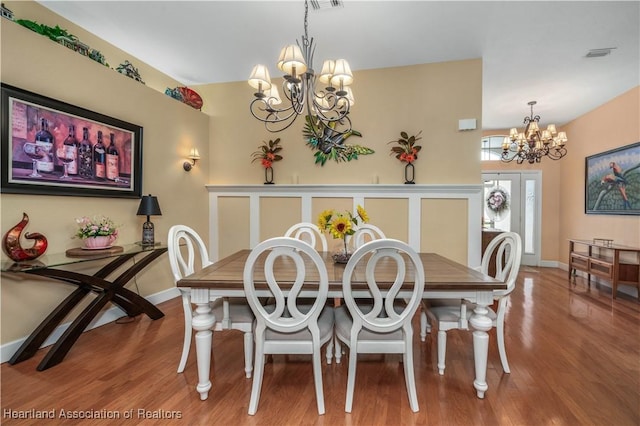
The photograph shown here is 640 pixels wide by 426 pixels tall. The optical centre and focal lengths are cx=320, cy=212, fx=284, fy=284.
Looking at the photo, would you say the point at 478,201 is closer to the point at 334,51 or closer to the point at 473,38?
the point at 473,38

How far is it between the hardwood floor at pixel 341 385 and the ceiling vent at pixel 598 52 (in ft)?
9.24

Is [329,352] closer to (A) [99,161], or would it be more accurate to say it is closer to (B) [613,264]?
(A) [99,161]

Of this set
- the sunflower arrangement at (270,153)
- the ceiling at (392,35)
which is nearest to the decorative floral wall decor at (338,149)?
the sunflower arrangement at (270,153)

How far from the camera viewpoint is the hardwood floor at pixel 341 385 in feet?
5.04

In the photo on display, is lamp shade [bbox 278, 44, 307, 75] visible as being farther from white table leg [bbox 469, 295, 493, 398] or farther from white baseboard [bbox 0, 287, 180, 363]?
white baseboard [bbox 0, 287, 180, 363]

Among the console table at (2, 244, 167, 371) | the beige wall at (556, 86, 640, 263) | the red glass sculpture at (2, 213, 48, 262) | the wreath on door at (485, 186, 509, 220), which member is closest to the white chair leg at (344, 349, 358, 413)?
the console table at (2, 244, 167, 371)

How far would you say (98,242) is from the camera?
7.78ft

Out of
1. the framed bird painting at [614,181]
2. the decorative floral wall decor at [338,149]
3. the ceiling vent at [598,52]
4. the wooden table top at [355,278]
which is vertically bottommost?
the wooden table top at [355,278]

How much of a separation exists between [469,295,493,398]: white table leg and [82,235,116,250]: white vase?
2.84 metres

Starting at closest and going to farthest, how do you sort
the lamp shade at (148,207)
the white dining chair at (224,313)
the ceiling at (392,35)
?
the white dining chair at (224,313) < the ceiling at (392,35) < the lamp shade at (148,207)

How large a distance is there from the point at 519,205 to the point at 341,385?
224 inches

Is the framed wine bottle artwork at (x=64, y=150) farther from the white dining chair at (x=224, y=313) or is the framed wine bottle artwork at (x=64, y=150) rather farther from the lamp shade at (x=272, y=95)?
the lamp shade at (x=272, y=95)

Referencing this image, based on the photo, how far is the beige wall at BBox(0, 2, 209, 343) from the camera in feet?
6.81

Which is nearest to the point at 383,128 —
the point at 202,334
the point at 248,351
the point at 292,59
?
the point at 292,59
